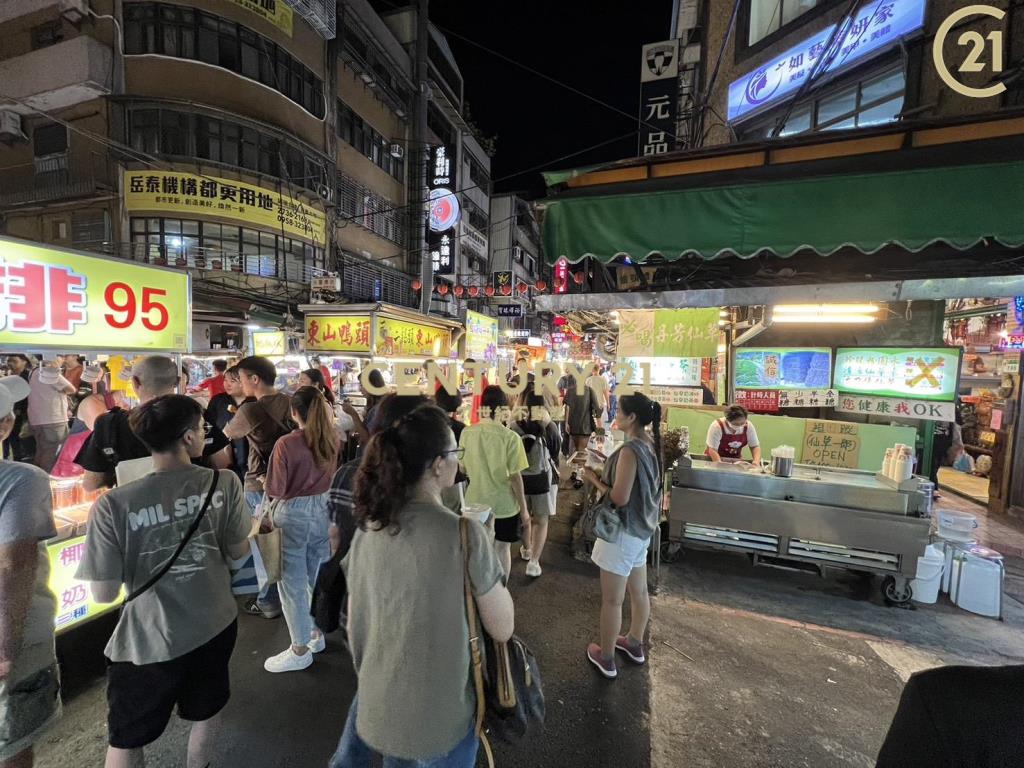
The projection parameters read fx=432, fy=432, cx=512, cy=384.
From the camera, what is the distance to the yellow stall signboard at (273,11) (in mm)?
15523

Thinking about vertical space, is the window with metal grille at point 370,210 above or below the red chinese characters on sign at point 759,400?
above

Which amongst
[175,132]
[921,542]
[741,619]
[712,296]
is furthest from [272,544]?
[175,132]

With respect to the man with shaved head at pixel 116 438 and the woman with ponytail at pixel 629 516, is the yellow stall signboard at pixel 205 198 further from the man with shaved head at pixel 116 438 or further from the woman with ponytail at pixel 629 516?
the woman with ponytail at pixel 629 516

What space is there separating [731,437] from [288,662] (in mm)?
5749

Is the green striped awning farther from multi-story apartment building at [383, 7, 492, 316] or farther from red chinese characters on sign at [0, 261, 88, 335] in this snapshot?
multi-story apartment building at [383, 7, 492, 316]

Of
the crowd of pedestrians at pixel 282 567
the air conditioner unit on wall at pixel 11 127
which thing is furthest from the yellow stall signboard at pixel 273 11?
the crowd of pedestrians at pixel 282 567

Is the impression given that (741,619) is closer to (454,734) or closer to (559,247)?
(454,734)

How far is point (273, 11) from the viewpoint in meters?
16.2

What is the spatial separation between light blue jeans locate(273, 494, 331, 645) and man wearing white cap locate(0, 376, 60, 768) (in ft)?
4.32

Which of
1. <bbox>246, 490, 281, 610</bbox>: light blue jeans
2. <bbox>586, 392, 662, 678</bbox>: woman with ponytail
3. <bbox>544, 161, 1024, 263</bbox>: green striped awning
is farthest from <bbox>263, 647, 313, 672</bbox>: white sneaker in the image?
<bbox>544, 161, 1024, 263</bbox>: green striped awning

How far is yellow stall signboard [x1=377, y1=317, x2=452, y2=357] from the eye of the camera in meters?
8.72

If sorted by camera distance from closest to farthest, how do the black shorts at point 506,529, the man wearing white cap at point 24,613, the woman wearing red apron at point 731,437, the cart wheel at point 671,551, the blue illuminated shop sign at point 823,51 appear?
the man wearing white cap at point 24,613 < the black shorts at point 506,529 < the blue illuminated shop sign at point 823,51 < the cart wheel at point 671,551 < the woman wearing red apron at point 731,437

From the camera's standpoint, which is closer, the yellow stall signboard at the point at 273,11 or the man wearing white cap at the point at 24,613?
the man wearing white cap at the point at 24,613

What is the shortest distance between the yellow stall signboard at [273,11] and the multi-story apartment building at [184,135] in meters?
0.05
